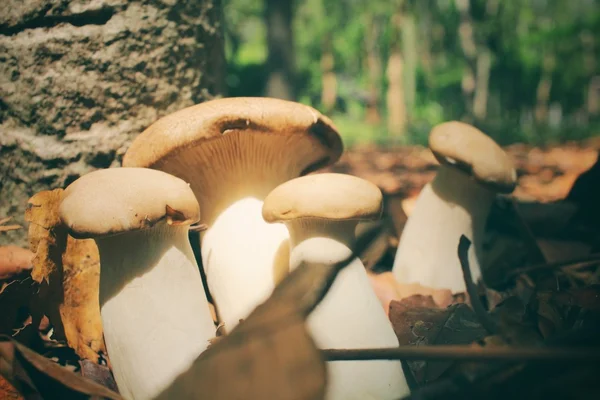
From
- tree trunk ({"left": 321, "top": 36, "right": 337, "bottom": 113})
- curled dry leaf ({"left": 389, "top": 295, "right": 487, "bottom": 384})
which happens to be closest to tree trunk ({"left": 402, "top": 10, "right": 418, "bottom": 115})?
tree trunk ({"left": 321, "top": 36, "right": 337, "bottom": 113})

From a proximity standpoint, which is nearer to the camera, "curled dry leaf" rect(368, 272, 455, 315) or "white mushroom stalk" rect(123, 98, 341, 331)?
"white mushroom stalk" rect(123, 98, 341, 331)

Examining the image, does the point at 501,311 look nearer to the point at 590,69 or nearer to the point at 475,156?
the point at 475,156

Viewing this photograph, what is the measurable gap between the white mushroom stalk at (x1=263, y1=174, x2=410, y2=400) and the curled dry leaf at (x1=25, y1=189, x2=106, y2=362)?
72 cm

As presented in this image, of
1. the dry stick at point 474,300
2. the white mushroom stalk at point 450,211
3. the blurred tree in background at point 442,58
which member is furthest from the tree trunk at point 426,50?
the dry stick at point 474,300

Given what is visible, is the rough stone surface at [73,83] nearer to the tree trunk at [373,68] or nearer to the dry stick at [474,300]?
the dry stick at [474,300]

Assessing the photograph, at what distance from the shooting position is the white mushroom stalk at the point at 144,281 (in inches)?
49.8

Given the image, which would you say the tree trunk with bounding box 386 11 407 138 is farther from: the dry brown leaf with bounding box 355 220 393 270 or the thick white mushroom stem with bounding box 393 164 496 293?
the thick white mushroom stem with bounding box 393 164 496 293

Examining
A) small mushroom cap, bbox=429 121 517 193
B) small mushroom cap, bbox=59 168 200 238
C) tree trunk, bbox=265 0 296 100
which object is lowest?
tree trunk, bbox=265 0 296 100

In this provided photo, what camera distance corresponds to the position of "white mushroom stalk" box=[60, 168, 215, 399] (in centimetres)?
127

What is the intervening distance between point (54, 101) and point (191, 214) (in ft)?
2.63

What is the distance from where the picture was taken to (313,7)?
25.4 m

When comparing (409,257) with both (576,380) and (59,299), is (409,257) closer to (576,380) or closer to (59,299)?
(576,380)

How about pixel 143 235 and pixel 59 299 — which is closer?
pixel 143 235

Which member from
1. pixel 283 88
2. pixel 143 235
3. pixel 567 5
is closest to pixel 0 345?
pixel 143 235
